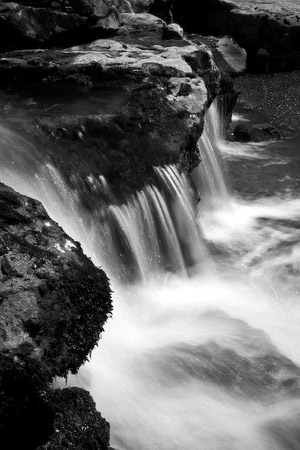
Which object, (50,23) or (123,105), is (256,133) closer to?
(50,23)

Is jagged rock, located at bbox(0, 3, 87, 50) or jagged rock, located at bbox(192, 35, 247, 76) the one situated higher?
jagged rock, located at bbox(192, 35, 247, 76)

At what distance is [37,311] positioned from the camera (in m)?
4.23

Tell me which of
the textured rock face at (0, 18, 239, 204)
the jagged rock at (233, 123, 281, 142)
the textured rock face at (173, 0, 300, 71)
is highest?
the textured rock face at (173, 0, 300, 71)

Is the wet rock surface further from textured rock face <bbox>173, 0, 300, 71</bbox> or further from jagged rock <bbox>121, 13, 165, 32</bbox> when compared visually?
textured rock face <bbox>173, 0, 300, 71</bbox>

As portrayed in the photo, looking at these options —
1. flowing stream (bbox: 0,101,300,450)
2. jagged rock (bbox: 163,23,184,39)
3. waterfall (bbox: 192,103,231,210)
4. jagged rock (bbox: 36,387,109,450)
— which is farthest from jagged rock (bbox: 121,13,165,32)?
jagged rock (bbox: 36,387,109,450)

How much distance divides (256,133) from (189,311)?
23.5ft

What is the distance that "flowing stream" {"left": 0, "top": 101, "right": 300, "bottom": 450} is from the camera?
5.70 metres

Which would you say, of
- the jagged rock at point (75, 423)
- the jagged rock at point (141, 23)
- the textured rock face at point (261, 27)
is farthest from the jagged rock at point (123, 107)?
the textured rock face at point (261, 27)

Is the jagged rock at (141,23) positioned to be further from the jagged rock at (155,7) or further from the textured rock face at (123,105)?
the jagged rock at (155,7)

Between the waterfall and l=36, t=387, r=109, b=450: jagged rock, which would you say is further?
the waterfall

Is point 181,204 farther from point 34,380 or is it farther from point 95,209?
point 34,380

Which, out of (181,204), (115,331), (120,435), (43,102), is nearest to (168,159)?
(181,204)

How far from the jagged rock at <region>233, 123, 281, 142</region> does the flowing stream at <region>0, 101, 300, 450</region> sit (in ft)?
11.1

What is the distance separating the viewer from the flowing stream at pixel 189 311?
5.70 m
